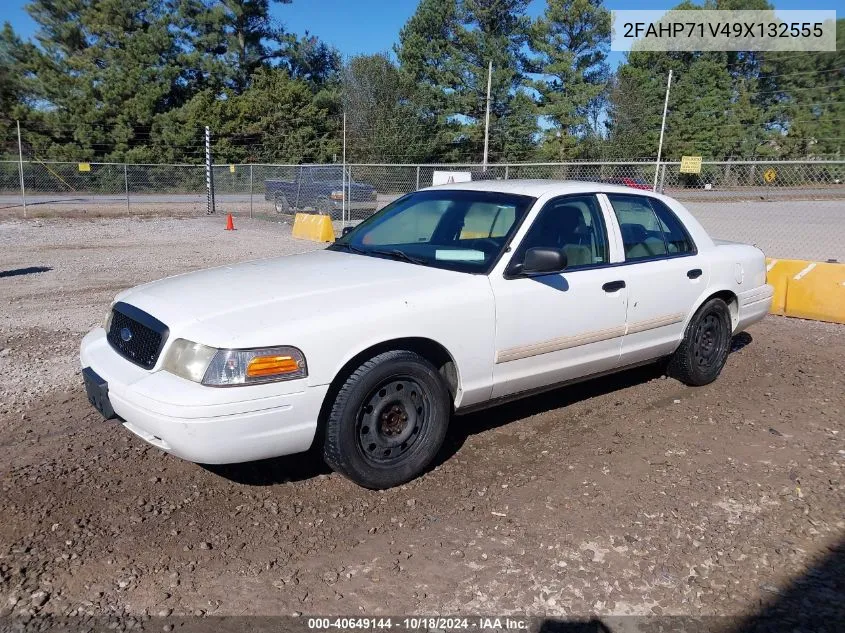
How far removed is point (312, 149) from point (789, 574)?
4581 cm

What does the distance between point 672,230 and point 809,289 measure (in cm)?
382

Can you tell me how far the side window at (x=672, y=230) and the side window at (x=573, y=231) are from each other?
73 centimetres

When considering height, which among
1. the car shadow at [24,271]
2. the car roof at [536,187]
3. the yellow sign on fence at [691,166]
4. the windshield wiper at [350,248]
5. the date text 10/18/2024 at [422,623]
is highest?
the yellow sign on fence at [691,166]

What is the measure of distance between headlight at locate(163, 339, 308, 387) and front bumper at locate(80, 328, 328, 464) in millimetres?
37

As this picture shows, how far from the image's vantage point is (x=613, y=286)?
15.0 feet

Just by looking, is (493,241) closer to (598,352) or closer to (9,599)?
(598,352)

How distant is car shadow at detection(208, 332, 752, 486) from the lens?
3932 mm

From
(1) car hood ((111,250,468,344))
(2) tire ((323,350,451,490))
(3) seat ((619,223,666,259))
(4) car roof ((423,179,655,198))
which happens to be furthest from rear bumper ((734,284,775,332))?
(2) tire ((323,350,451,490))

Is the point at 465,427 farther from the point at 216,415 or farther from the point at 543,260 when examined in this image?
the point at 216,415

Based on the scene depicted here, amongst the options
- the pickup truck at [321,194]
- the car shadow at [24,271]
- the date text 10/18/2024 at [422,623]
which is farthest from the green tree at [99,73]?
the date text 10/18/2024 at [422,623]

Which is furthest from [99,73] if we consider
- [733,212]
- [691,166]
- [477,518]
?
[477,518]

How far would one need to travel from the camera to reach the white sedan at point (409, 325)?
3.27 meters

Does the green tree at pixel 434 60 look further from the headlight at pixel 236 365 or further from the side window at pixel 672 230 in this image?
the headlight at pixel 236 365

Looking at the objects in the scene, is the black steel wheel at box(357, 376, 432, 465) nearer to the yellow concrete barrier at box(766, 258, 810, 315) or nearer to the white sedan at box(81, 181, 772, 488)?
the white sedan at box(81, 181, 772, 488)
